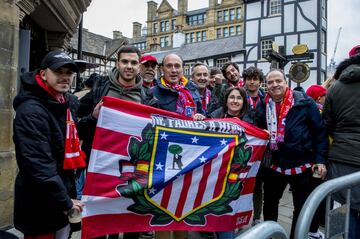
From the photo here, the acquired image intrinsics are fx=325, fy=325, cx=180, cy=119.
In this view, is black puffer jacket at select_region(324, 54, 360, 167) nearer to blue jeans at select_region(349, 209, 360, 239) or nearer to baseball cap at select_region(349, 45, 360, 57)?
baseball cap at select_region(349, 45, 360, 57)

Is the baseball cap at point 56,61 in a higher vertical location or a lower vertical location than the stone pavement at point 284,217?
higher

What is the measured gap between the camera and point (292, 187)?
3432 millimetres

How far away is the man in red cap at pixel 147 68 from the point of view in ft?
13.9

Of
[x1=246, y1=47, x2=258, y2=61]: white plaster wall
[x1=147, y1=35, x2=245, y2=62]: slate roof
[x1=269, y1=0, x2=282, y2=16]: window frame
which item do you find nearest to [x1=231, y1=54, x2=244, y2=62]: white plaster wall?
[x1=147, y1=35, x2=245, y2=62]: slate roof

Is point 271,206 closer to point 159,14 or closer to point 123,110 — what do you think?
point 123,110

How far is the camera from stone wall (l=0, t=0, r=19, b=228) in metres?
3.84

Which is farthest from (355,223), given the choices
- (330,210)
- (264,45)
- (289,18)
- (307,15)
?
(289,18)

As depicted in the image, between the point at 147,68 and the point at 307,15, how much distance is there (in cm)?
2460

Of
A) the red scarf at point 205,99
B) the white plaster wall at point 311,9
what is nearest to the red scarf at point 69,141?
the red scarf at point 205,99

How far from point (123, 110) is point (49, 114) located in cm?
66

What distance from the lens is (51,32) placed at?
669 cm

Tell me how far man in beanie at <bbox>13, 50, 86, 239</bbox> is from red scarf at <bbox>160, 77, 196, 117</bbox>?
1324 mm

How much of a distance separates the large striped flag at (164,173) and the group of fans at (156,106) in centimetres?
18

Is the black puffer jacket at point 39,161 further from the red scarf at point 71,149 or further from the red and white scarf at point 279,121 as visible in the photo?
the red and white scarf at point 279,121
